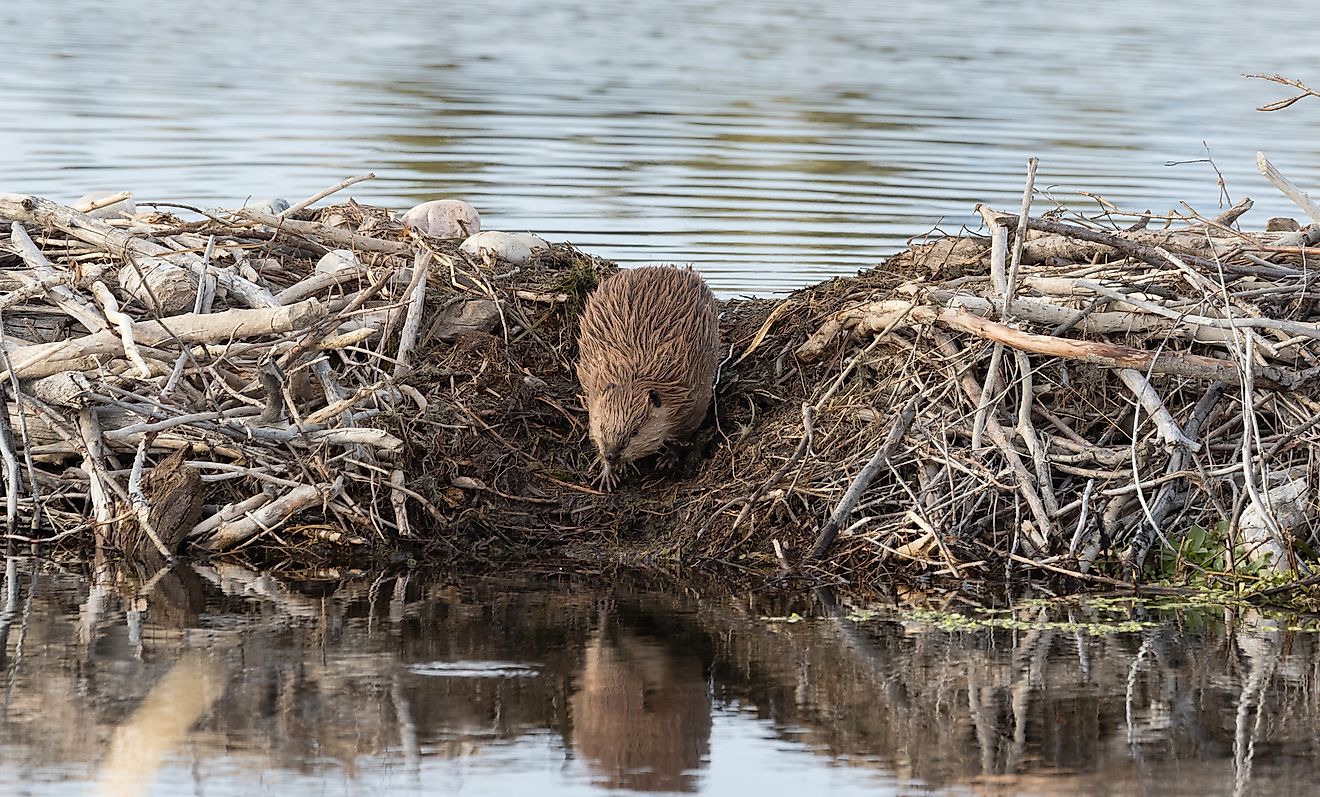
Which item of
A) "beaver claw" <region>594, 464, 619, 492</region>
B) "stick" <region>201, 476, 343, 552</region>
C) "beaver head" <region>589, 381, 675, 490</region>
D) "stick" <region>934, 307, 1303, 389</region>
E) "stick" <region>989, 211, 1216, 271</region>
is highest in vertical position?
"stick" <region>989, 211, 1216, 271</region>

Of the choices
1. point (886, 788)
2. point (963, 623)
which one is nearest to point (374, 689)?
Result: point (886, 788)

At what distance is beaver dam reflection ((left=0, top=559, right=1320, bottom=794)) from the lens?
4.95 metres

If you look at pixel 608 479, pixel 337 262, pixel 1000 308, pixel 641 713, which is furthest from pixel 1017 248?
pixel 337 262

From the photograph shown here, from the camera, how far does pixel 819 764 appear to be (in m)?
5.00

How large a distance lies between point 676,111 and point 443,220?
9242 millimetres

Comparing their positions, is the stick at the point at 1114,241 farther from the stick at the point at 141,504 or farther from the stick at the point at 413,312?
the stick at the point at 141,504

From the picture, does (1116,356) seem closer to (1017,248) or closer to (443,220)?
(1017,248)

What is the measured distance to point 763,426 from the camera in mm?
7621

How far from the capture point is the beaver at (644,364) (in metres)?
7.27

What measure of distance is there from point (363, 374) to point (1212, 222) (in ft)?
12.0

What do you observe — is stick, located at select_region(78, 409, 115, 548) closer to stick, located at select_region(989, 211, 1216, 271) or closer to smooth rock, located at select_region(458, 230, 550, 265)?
smooth rock, located at select_region(458, 230, 550, 265)

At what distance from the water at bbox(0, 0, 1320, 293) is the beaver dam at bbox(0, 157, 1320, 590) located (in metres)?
3.14

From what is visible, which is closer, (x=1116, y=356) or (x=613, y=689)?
(x=613, y=689)

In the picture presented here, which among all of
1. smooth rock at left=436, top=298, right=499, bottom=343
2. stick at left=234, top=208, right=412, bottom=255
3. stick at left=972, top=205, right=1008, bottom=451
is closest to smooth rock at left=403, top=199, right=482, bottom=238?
stick at left=234, top=208, right=412, bottom=255
